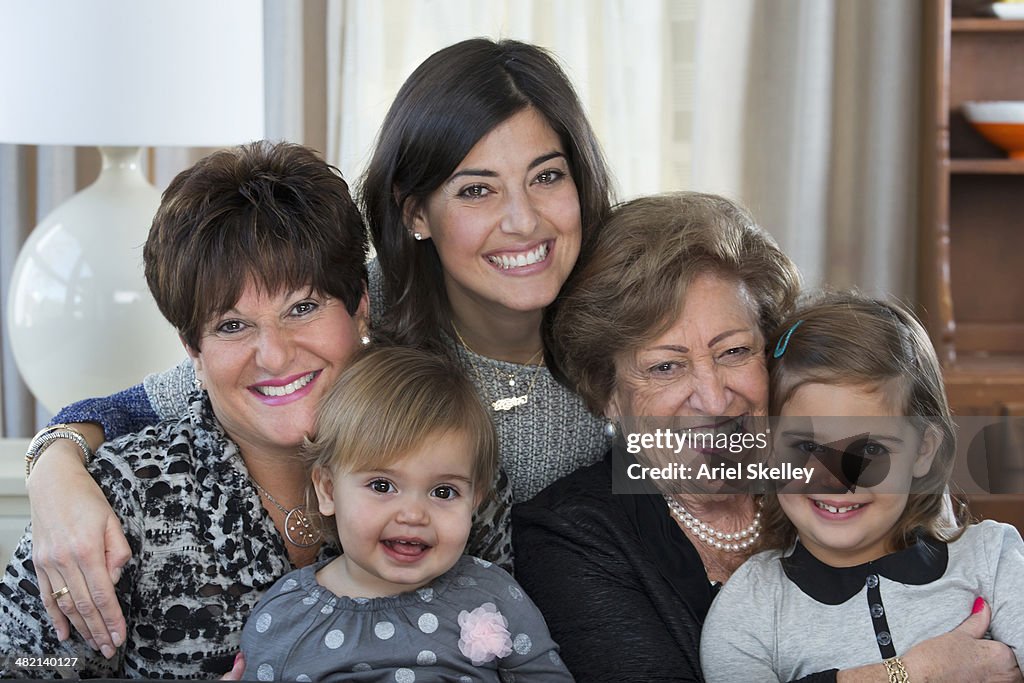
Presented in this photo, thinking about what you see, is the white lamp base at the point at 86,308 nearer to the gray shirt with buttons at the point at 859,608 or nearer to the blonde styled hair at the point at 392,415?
the blonde styled hair at the point at 392,415

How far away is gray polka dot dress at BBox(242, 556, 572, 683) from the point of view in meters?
1.47

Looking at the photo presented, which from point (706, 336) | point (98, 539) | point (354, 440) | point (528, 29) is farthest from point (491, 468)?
point (528, 29)

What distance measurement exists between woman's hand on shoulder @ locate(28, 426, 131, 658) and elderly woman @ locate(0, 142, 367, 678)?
4 centimetres

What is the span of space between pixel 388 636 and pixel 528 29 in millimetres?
2369

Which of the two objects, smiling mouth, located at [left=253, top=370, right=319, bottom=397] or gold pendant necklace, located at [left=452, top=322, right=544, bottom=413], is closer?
smiling mouth, located at [left=253, top=370, right=319, bottom=397]

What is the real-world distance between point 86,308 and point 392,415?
1.29 metres

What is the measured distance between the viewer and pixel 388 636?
1.48 metres

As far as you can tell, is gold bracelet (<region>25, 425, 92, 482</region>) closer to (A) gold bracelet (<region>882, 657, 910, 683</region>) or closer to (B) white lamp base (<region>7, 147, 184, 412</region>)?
(B) white lamp base (<region>7, 147, 184, 412</region>)

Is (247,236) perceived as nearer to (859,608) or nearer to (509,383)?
(509,383)

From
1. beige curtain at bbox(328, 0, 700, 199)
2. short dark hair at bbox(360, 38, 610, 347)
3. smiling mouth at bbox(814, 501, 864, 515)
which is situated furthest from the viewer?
beige curtain at bbox(328, 0, 700, 199)

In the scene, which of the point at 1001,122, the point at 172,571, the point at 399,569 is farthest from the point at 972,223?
the point at 172,571

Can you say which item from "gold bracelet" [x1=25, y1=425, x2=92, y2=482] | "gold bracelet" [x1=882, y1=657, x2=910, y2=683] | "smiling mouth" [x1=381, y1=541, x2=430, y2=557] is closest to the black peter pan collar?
"gold bracelet" [x1=882, y1=657, x2=910, y2=683]

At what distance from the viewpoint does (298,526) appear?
1675mm

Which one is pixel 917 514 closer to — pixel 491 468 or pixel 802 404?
pixel 802 404
